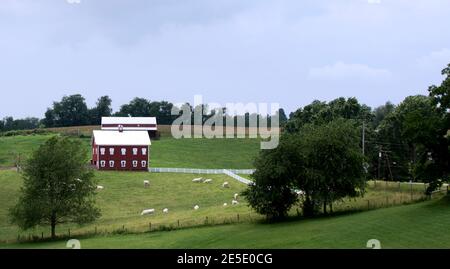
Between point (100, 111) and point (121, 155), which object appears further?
point (100, 111)

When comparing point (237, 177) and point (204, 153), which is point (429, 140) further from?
point (204, 153)

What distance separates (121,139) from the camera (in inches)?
3519

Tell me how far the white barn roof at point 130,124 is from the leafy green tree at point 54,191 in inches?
3048

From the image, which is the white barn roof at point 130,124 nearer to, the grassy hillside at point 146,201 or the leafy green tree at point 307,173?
the grassy hillside at point 146,201

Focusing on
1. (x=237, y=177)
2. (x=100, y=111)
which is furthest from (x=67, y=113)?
(x=237, y=177)

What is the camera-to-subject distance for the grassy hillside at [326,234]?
2881 cm

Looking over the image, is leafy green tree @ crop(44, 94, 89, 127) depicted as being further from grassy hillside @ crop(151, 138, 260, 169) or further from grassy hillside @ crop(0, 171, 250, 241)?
grassy hillside @ crop(0, 171, 250, 241)

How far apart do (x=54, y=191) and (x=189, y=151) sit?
6483 cm

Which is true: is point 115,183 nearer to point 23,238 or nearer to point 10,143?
point 23,238

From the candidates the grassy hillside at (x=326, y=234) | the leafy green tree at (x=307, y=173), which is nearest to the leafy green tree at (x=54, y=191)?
the grassy hillside at (x=326, y=234)

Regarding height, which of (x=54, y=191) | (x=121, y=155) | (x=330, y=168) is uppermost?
(x=330, y=168)
